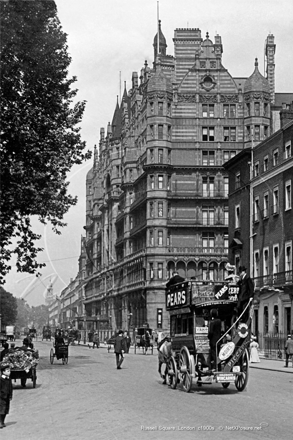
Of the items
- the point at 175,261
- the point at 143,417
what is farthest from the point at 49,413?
the point at 175,261

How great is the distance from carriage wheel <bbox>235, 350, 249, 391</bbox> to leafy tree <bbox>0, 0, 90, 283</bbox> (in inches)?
545

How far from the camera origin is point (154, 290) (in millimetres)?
89938

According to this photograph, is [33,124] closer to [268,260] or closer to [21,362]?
[21,362]

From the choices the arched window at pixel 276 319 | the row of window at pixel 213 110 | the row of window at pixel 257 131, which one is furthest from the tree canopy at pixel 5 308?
the arched window at pixel 276 319

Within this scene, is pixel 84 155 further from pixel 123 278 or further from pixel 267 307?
pixel 123 278

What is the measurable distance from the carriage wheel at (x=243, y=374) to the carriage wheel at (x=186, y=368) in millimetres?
1478

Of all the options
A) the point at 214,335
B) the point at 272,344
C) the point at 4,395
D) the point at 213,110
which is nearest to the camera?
the point at 4,395

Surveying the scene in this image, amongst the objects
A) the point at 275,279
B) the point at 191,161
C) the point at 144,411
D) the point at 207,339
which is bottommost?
the point at 144,411

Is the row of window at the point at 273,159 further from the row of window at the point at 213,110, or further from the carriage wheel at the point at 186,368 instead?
the carriage wheel at the point at 186,368

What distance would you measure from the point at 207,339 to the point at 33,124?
47.8 feet

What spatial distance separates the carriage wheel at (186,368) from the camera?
77.3 ft

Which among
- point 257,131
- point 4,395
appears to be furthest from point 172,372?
point 257,131

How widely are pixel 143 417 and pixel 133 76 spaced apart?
9115cm

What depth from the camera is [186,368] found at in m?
23.8
